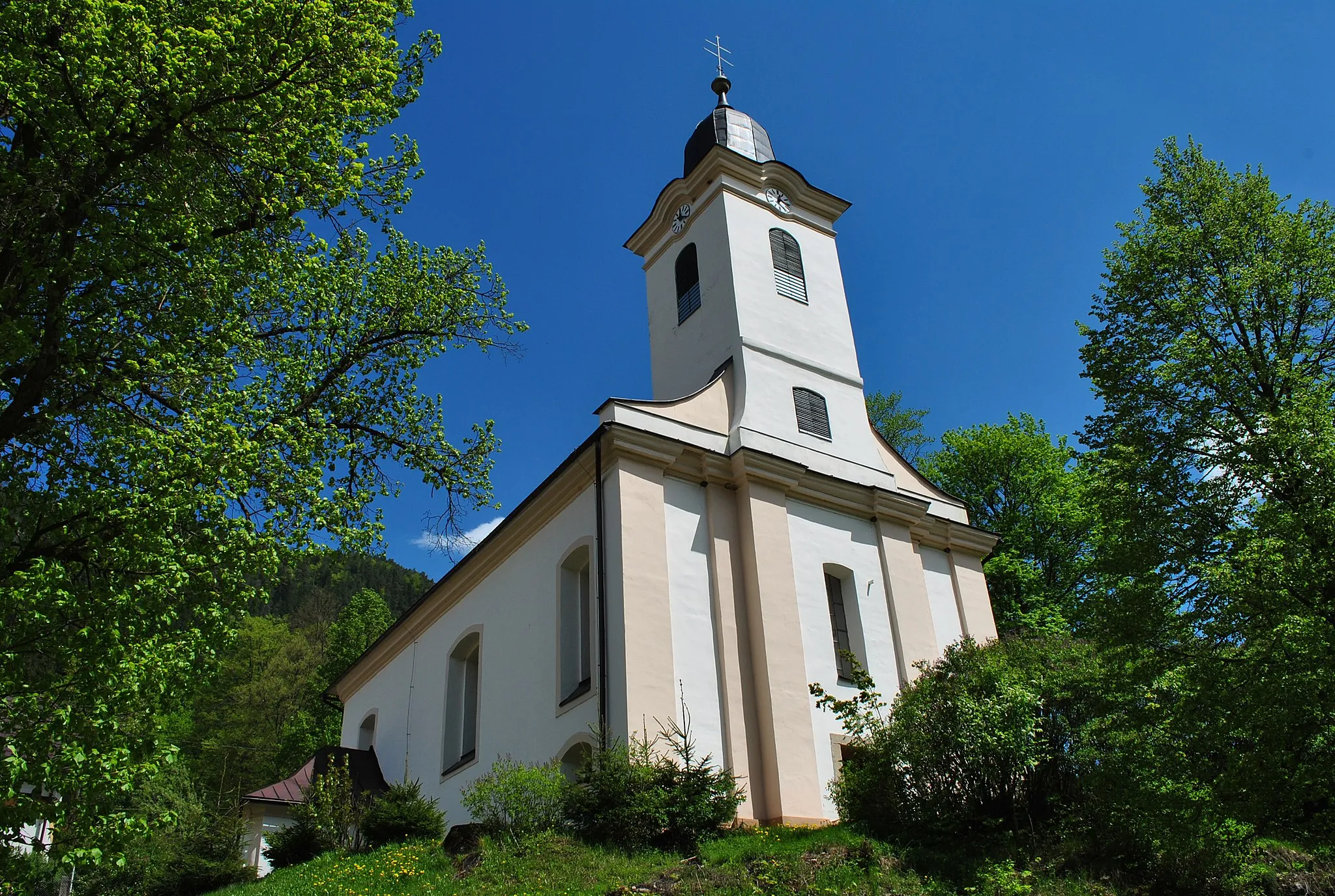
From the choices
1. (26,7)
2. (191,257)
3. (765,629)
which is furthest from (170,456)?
(765,629)

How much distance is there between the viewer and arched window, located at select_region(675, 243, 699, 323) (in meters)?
22.1

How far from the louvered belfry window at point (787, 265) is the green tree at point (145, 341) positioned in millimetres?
11512

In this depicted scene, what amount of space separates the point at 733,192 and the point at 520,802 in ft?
46.1

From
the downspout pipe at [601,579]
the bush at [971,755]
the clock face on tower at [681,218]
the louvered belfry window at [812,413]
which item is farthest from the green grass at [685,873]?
the clock face on tower at [681,218]

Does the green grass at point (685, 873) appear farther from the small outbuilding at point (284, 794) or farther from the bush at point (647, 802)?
the small outbuilding at point (284, 794)

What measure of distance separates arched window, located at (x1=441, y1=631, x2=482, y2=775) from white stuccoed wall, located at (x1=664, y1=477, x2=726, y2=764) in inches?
239

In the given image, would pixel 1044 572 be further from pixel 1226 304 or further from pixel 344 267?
pixel 344 267

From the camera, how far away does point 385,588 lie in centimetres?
9088

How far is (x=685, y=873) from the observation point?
10.9m

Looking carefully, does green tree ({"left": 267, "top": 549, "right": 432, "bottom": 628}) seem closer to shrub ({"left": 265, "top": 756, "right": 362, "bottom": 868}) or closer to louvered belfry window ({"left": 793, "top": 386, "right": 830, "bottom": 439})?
shrub ({"left": 265, "top": 756, "right": 362, "bottom": 868})

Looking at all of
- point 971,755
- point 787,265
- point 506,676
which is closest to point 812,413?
point 787,265

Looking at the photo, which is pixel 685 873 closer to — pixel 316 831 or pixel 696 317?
A: pixel 316 831

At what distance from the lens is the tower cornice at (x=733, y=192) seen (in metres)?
22.2

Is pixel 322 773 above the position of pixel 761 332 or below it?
below
